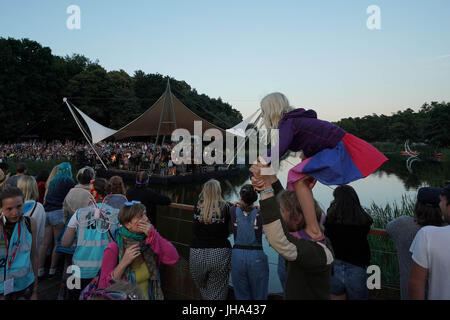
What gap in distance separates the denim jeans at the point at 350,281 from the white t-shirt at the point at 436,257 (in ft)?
1.79

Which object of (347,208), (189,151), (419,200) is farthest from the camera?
(189,151)

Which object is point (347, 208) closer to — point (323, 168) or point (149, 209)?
point (323, 168)

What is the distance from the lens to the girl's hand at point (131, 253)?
160 centimetres

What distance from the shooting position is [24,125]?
30.2 meters

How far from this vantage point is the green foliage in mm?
42812

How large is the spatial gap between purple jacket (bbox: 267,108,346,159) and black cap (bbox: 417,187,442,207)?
0.61 meters

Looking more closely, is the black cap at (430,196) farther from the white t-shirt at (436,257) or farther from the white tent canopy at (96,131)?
the white tent canopy at (96,131)

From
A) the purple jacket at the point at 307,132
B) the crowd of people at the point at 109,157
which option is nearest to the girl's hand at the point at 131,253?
the purple jacket at the point at 307,132

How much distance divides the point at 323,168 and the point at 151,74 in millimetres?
52940

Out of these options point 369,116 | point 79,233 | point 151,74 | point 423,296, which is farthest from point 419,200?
point 369,116

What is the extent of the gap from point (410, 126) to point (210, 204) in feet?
218

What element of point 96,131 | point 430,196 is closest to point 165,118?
point 96,131

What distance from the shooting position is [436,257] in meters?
1.38

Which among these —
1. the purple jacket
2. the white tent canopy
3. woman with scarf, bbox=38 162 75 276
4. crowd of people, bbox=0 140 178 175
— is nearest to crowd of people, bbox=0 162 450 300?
the purple jacket
